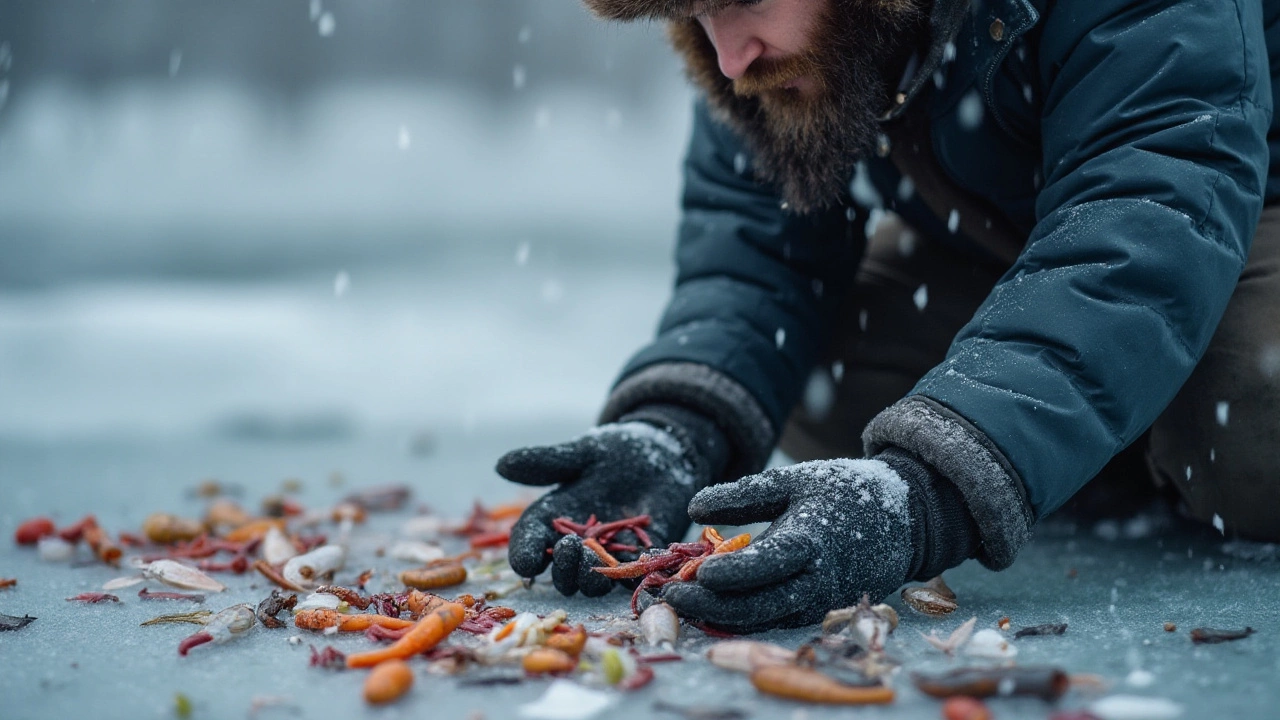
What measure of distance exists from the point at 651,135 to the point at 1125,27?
2921 millimetres

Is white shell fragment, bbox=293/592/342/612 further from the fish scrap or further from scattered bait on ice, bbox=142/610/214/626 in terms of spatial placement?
the fish scrap

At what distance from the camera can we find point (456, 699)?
2.50 ft

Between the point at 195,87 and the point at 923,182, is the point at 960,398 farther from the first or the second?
the point at 195,87

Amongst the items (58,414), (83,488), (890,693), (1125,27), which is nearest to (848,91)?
(1125,27)

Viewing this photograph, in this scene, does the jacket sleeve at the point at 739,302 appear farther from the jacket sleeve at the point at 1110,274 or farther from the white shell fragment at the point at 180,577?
the white shell fragment at the point at 180,577

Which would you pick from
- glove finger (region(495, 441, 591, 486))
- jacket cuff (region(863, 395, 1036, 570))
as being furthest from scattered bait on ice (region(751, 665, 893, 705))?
glove finger (region(495, 441, 591, 486))

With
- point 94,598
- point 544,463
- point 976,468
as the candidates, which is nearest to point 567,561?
point 544,463

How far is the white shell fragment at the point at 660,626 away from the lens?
0.87 meters

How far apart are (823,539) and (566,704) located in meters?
0.26

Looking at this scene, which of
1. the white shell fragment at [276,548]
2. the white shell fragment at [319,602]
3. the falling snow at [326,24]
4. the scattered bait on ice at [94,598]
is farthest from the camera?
the falling snow at [326,24]

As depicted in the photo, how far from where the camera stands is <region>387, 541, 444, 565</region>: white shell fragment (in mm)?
1279

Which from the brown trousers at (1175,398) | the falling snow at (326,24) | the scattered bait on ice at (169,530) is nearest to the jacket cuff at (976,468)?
the brown trousers at (1175,398)

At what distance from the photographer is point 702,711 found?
0.72 meters

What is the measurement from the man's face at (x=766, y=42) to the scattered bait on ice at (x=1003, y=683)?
633 millimetres
